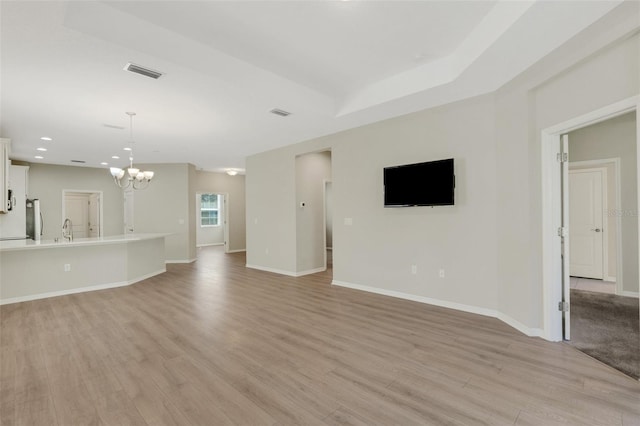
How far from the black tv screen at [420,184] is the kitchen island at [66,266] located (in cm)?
490

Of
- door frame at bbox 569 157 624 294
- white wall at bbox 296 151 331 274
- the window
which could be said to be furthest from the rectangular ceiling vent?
the window

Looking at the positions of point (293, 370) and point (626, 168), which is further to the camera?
point (626, 168)

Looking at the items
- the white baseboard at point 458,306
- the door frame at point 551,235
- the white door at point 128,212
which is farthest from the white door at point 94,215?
the door frame at point 551,235

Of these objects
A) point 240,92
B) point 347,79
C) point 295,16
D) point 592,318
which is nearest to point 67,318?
point 240,92

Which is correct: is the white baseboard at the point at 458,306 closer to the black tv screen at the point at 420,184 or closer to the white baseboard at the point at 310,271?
the white baseboard at the point at 310,271

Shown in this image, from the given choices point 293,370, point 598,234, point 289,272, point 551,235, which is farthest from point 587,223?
point 293,370

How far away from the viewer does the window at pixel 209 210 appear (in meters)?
12.9

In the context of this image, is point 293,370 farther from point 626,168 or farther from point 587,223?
point 587,223

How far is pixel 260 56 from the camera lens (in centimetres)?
323

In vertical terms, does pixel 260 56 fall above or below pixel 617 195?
above

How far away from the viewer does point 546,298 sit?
3094 mm

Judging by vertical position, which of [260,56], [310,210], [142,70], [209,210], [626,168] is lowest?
[310,210]

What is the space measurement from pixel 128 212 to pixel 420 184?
890 centimetres

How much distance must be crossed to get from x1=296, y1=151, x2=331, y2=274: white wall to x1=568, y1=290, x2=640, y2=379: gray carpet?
451 cm
